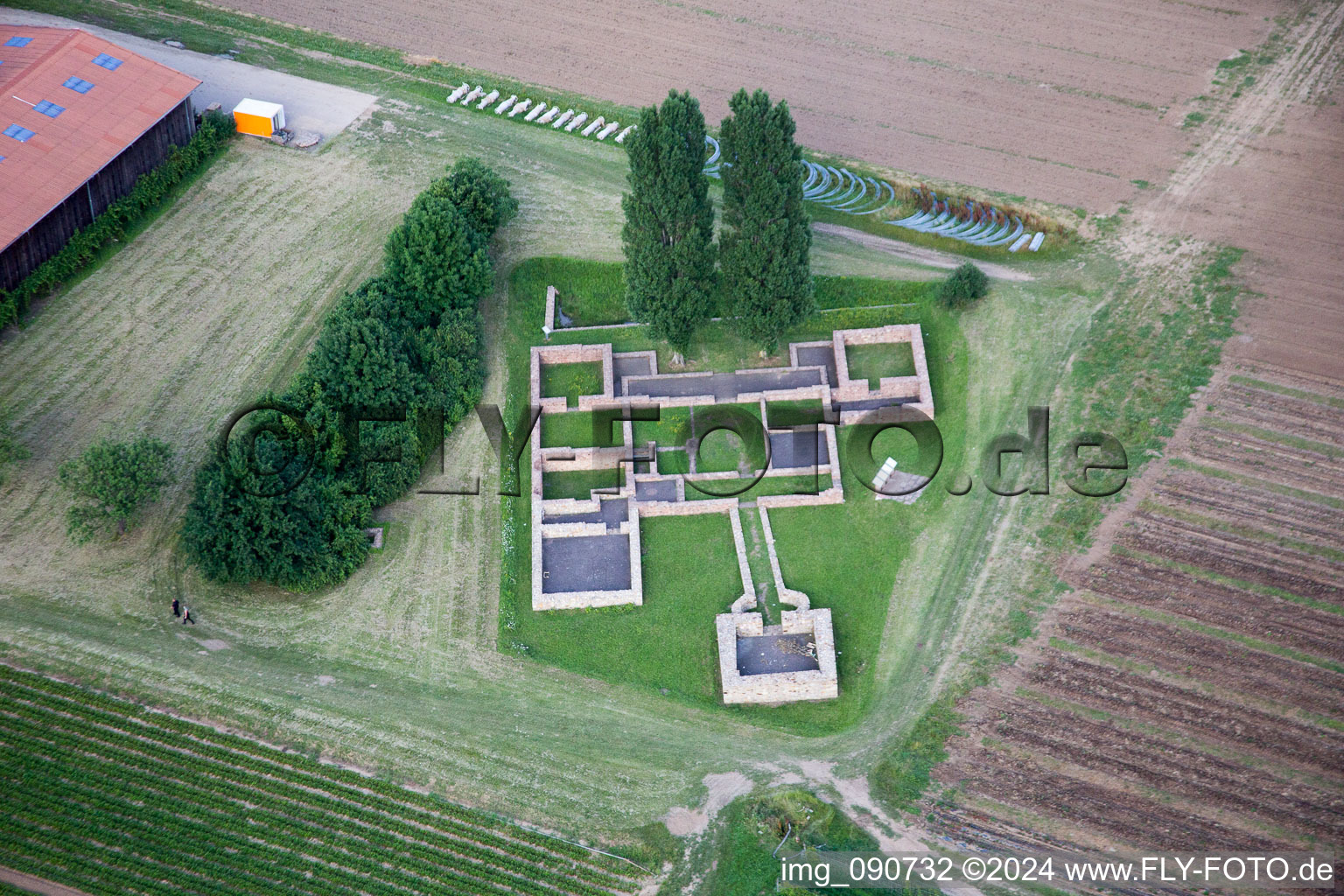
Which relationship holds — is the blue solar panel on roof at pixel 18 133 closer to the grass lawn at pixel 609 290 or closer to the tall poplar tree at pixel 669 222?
the grass lawn at pixel 609 290

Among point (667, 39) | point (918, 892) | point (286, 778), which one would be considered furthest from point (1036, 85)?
point (286, 778)

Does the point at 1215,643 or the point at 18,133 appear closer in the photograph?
the point at 1215,643

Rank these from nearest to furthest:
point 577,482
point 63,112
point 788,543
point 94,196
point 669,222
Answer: point 788,543
point 669,222
point 577,482
point 94,196
point 63,112

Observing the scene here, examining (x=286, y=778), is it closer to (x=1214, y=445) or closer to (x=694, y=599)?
(x=694, y=599)

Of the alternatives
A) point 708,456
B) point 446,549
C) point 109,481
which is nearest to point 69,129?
point 109,481

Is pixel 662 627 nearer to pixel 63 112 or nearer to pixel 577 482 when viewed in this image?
pixel 577 482

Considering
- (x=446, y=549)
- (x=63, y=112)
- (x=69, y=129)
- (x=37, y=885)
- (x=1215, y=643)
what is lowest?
(x=37, y=885)

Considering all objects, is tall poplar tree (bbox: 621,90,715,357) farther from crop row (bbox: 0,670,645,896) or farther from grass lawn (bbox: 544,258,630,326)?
crop row (bbox: 0,670,645,896)
